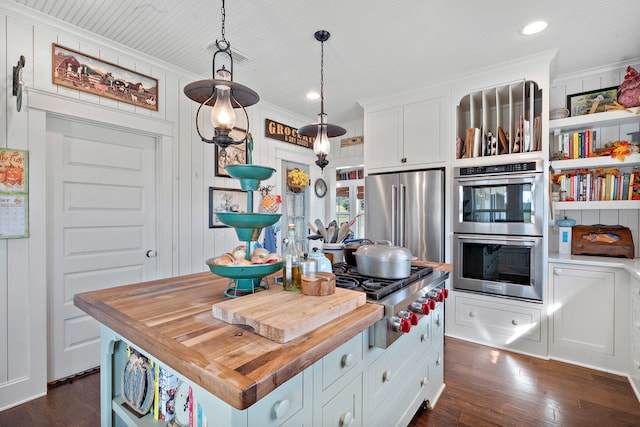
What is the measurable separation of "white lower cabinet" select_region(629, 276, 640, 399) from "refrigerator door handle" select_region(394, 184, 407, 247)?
1774 millimetres

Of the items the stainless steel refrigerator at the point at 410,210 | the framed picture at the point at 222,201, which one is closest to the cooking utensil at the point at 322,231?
the framed picture at the point at 222,201

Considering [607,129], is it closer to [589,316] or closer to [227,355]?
[589,316]

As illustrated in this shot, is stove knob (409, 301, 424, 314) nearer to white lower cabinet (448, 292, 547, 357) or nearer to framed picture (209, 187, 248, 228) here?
white lower cabinet (448, 292, 547, 357)

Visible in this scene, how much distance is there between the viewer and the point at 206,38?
7.98 ft

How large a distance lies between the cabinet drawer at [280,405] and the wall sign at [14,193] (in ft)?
7.35

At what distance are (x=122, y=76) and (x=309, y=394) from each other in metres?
2.82

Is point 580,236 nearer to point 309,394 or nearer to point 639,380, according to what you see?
point 639,380

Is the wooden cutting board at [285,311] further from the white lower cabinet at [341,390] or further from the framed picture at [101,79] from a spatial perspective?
the framed picture at [101,79]

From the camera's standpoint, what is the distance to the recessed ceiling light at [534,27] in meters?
2.21

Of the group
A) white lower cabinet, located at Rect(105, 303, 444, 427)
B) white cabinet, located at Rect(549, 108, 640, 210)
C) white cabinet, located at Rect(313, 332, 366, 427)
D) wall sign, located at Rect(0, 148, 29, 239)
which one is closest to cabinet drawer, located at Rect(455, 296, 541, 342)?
white cabinet, located at Rect(549, 108, 640, 210)

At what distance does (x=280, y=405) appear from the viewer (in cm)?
84

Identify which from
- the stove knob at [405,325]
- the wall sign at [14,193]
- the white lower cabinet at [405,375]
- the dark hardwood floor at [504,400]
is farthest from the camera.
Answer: the wall sign at [14,193]

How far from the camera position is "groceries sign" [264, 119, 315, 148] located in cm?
390

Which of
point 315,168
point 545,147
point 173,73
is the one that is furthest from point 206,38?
point 545,147
